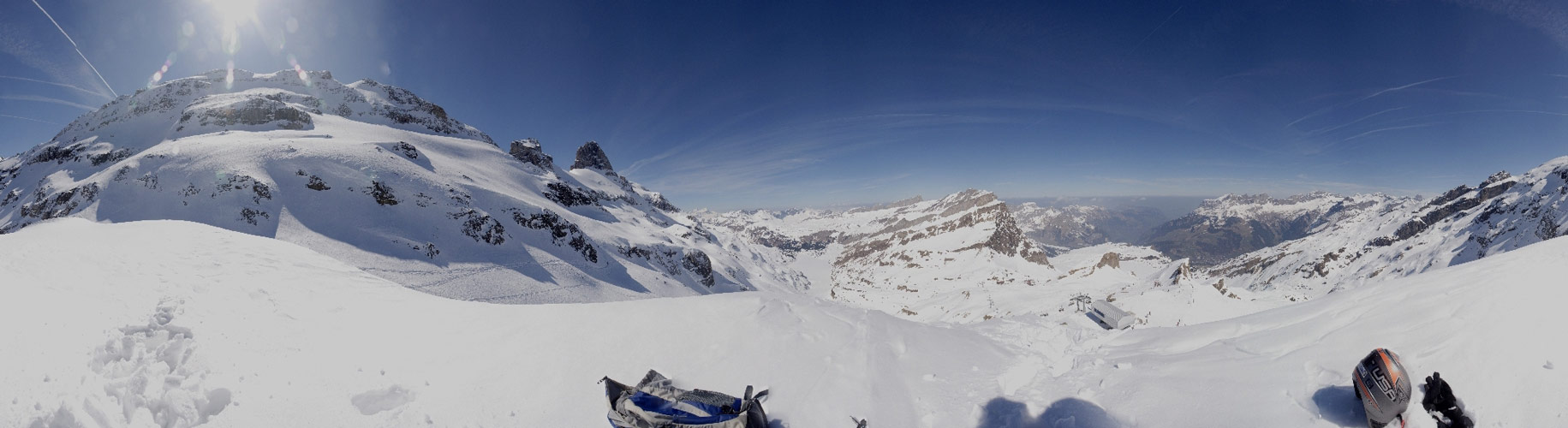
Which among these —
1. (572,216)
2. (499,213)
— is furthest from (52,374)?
(572,216)

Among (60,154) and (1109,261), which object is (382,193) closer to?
(60,154)

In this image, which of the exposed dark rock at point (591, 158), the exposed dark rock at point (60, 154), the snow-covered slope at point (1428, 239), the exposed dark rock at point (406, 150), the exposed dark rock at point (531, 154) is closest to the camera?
the exposed dark rock at point (406, 150)

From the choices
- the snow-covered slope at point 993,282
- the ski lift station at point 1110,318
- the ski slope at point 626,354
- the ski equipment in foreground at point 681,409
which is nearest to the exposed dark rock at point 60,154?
the ski slope at point 626,354

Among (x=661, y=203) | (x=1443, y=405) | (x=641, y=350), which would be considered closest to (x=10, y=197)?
(x=641, y=350)

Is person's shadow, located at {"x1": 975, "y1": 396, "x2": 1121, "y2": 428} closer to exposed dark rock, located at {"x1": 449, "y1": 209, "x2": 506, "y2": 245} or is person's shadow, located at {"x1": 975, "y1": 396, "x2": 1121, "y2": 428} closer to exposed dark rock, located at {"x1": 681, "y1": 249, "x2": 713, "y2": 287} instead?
exposed dark rock, located at {"x1": 449, "y1": 209, "x2": 506, "y2": 245}

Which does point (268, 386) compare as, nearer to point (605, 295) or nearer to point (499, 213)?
point (605, 295)

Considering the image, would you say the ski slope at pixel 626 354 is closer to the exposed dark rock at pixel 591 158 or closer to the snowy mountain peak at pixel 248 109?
the snowy mountain peak at pixel 248 109

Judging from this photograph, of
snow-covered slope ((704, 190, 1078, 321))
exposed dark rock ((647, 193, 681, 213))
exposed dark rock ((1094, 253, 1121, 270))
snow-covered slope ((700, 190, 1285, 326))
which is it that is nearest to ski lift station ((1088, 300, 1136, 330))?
snow-covered slope ((700, 190, 1285, 326))

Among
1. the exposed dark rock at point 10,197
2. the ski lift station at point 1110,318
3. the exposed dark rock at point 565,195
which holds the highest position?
the exposed dark rock at point 10,197
